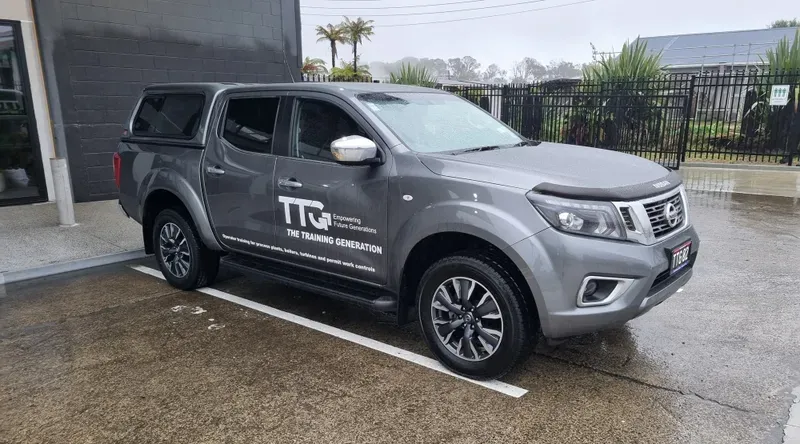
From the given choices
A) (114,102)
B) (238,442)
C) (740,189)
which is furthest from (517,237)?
(740,189)

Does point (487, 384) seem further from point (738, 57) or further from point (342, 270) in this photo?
point (738, 57)

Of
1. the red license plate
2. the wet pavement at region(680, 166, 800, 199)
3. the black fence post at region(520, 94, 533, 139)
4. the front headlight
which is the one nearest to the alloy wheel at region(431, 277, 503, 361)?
the front headlight

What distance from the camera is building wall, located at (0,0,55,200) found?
8.56m

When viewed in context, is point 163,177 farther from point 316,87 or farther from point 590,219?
point 590,219

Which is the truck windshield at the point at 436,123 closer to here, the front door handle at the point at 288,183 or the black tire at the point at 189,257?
the front door handle at the point at 288,183

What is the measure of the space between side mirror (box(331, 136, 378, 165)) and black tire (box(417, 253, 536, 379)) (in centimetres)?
84

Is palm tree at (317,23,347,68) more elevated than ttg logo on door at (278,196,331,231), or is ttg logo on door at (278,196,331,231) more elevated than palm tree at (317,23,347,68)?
palm tree at (317,23,347,68)

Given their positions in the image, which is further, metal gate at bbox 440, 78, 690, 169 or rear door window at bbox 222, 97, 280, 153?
metal gate at bbox 440, 78, 690, 169

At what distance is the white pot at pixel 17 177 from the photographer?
9.02 meters

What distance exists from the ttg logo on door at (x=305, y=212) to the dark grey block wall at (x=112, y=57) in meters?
6.63

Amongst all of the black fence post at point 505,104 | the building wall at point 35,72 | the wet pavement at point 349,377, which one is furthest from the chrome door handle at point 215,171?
the black fence post at point 505,104

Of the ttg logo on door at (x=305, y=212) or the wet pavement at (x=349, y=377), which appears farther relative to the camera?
the ttg logo on door at (x=305, y=212)

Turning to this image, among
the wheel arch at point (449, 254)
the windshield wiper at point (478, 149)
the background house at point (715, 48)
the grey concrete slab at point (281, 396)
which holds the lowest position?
the grey concrete slab at point (281, 396)

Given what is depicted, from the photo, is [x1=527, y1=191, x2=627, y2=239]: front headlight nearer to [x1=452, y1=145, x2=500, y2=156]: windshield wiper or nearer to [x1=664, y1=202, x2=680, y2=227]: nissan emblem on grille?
[x1=664, y1=202, x2=680, y2=227]: nissan emblem on grille
